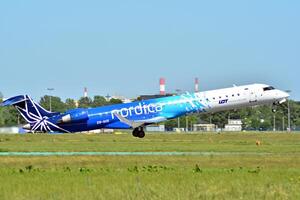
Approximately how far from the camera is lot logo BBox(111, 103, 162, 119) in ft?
269

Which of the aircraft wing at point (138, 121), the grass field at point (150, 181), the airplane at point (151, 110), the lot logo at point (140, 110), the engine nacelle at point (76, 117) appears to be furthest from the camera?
the engine nacelle at point (76, 117)

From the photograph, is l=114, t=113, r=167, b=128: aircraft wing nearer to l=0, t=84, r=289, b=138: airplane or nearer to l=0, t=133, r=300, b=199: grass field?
l=0, t=84, r=289, b=138: airplane

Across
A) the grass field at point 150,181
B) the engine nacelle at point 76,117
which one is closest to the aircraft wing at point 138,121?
the engine nacelle at point 76,117

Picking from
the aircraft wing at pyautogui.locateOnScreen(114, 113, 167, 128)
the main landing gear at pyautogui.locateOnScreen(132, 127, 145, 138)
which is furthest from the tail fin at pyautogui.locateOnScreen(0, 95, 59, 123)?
the main landing gear at pyautogui.locateOnScreen(132, 127, 145, 138)

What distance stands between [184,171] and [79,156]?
1461 centimetres

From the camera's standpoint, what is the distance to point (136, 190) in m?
23.9

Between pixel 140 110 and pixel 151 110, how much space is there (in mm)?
1363

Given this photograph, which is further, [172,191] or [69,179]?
[69,179]

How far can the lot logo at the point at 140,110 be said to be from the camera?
82.1 m

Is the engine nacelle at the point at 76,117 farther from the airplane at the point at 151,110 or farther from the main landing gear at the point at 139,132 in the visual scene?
the main landing gear at the point at 139,132

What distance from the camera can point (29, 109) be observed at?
8706 cm

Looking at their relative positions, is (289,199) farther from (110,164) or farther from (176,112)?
(176,112)

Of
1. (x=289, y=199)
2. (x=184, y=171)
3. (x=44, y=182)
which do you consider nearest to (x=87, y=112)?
(x=184, y=171)

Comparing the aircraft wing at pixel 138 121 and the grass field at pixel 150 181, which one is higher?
the aircraft wing at pixel 138 121
